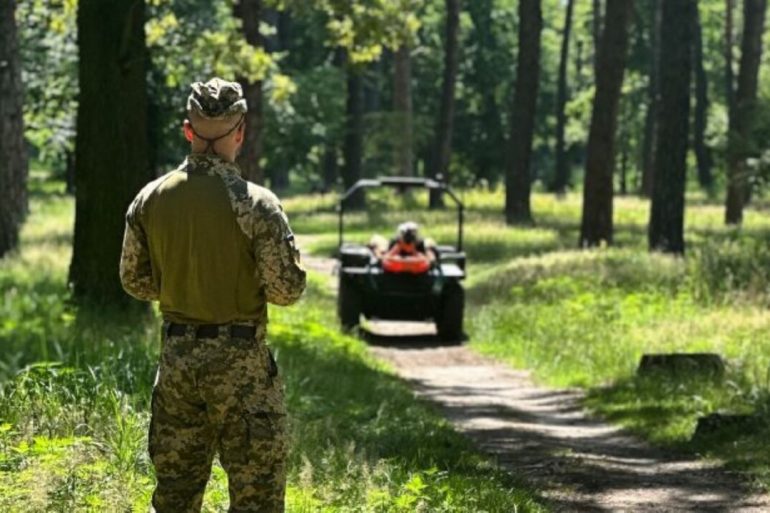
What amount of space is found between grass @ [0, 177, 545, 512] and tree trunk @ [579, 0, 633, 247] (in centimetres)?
1437

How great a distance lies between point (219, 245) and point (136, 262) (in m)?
0.43

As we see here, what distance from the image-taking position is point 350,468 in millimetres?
7934

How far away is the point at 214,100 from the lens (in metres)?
5.41

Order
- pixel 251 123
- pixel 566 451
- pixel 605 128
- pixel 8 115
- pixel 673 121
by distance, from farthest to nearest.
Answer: pixel 605 128
pixel 673 121
pixel 8 115
pixel 251 123
pixel 566 451

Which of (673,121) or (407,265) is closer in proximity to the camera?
(407,265)

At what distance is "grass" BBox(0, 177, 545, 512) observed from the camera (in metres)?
6.70

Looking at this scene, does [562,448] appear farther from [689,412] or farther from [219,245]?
[219,245]

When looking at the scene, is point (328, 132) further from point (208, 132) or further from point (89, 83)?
point (208, 132)

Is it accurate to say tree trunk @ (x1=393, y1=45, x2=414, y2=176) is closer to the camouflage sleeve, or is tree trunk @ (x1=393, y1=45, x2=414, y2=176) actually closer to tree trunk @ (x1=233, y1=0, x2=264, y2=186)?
tree trunk @ (x1=233, y1=0, x2=264, y2=186)

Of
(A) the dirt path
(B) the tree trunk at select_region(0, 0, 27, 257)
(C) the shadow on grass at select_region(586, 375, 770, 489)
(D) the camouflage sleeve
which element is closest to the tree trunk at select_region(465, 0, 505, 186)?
(B) the tree trunk at select_region(0, 0, 27, 257)

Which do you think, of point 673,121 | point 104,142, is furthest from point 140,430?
point 673,121

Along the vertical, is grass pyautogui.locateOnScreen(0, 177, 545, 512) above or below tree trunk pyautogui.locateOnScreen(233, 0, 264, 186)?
below

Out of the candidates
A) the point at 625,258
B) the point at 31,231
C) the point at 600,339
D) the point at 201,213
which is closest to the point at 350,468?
the point at 201,213

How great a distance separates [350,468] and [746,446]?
3.55 meters
